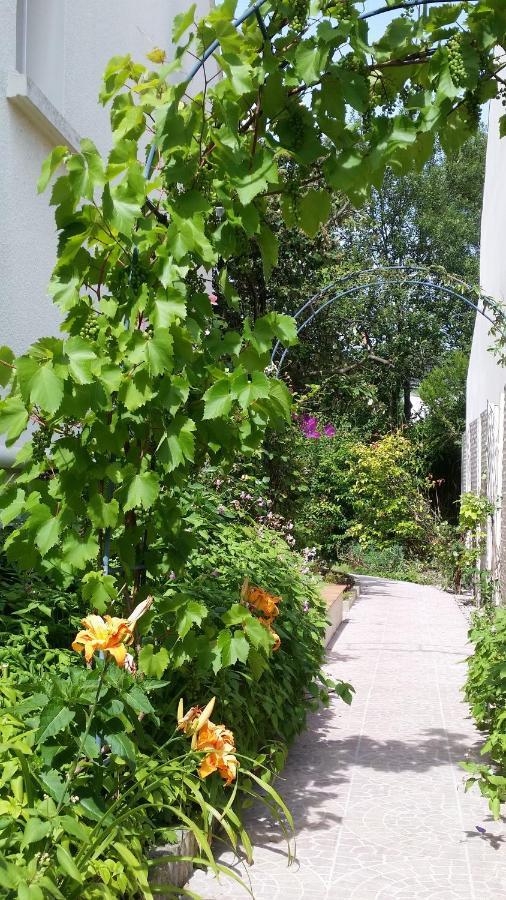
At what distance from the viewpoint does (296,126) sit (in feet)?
11.4

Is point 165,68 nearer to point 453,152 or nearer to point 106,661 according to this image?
point 453,152

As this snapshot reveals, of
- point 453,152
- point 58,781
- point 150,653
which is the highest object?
point 453,152

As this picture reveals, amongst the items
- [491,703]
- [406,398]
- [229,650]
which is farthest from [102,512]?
[406,398]

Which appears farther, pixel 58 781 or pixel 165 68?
pixel 165 68

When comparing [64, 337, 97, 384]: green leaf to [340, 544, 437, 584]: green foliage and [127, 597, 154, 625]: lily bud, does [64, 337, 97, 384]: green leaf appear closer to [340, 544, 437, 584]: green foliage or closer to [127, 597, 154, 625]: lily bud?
[127, 597, 154, 625]: lily bud

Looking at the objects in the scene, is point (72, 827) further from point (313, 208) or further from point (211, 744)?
point (313, 208)

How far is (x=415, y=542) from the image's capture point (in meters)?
17.2

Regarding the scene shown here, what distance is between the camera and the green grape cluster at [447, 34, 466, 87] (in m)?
3.20

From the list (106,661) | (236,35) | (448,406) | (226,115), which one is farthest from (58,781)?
(448,406)

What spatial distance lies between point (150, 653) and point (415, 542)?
14.2 meters

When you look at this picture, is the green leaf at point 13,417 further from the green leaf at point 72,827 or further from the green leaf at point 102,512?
the green leaf at point 72,827

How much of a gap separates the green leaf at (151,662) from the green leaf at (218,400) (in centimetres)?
84

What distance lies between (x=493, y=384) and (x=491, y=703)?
17.7 ft

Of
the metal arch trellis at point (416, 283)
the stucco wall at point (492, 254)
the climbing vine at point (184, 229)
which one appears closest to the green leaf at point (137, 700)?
the climbing vine at point (184, 229)
